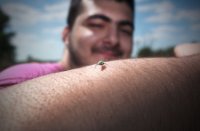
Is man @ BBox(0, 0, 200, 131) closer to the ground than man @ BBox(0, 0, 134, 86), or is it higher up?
closer to the ground

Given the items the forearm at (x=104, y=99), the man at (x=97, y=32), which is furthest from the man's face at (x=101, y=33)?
the forearm at (x=104, y=99)

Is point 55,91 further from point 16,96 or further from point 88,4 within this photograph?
point 88,4

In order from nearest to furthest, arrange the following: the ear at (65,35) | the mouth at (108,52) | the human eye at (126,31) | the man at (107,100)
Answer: the man at (107,100) → the mouth at (108,52) → the human eye at (126,31) → the ear at (65,35)

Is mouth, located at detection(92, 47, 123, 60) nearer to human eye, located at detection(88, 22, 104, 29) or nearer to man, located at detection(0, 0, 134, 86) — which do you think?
man, located at detection(0, 0, 134, 86)

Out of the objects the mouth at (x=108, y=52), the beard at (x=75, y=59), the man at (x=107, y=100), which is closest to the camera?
the man at (x=107, y=100)

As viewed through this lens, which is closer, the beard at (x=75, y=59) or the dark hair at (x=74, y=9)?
the beard at (x=75, y=59)

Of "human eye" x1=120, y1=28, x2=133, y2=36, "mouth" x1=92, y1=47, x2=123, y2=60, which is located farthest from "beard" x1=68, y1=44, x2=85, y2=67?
"human eye" x1=120, y1=28, x2=133, y2=36

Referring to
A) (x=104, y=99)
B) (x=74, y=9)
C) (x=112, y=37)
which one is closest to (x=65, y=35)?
(x=74, y=9)

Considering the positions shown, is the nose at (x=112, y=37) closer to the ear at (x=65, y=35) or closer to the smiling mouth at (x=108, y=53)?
the smiling mouth at (x=108, y=53)
